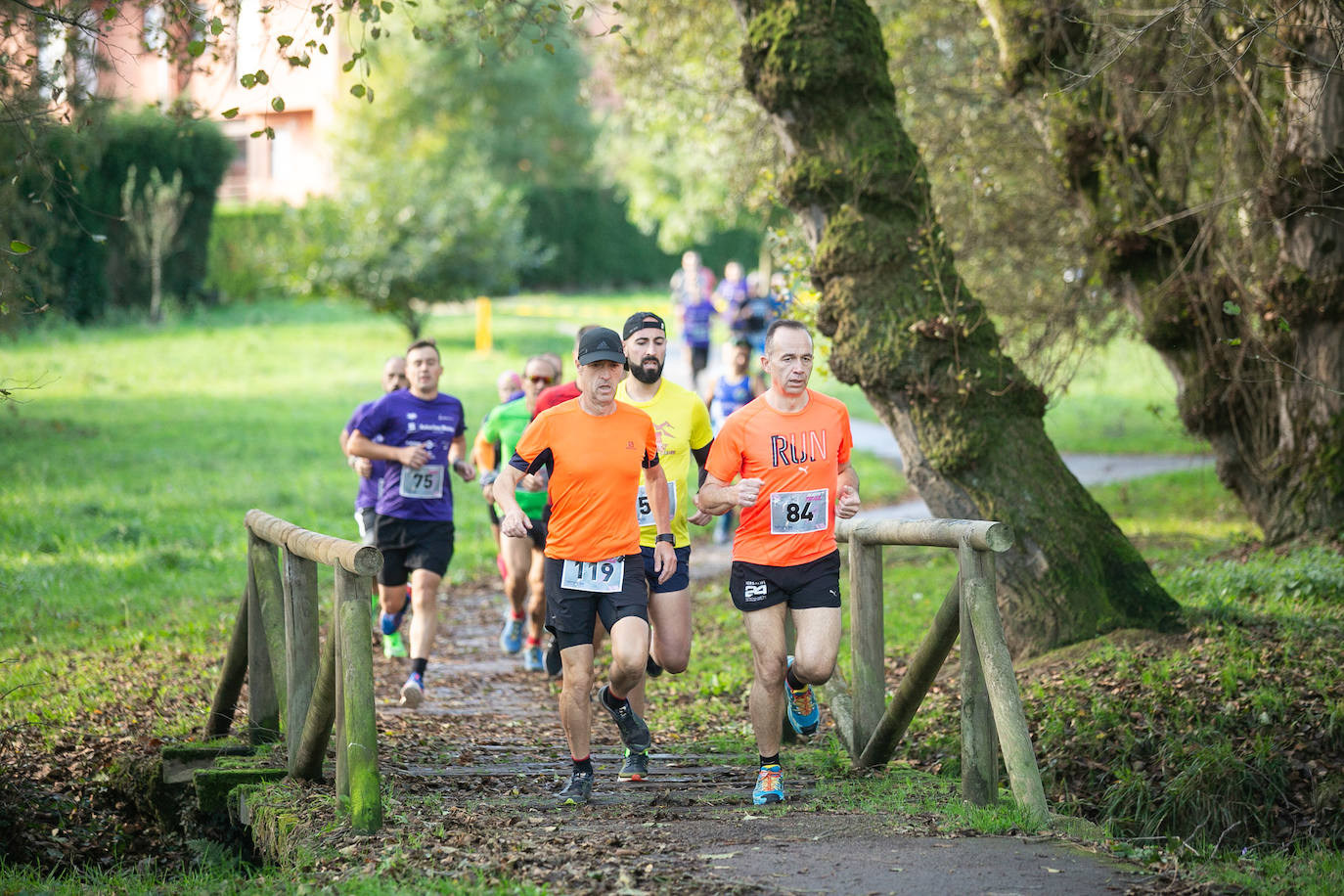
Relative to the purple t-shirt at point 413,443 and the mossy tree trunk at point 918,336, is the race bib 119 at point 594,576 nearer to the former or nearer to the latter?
the purple t-shirt at point 413,443

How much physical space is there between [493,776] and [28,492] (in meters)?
10.4

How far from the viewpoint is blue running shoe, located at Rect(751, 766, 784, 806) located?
19.4 feet

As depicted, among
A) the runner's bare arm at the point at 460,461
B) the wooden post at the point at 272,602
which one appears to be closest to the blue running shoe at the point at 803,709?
the wooden post at the point at 272,602

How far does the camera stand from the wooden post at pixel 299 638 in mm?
6176

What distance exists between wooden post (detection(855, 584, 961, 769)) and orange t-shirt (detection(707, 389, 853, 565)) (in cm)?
61

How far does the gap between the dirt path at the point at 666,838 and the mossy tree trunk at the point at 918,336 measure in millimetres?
2438

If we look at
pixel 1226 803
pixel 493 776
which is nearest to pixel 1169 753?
pixel 1226 803

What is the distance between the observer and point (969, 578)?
5652mm

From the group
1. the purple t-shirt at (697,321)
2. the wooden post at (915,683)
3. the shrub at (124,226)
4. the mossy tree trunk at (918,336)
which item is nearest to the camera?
the wooden post at (915,683)

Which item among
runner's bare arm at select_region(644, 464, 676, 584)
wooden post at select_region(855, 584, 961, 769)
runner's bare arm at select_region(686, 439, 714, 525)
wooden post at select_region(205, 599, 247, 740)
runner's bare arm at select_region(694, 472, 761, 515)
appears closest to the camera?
runner's bare arm at select_region(694, 472, 761, 515)

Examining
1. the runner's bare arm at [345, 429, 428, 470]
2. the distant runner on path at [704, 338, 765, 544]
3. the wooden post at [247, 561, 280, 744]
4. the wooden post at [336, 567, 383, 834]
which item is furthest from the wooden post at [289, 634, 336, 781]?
the distant runner on path at [704, 338, 765, 544]

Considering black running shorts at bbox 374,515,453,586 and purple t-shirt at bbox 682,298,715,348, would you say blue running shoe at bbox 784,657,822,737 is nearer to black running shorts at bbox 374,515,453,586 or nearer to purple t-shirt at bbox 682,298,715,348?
black running shorts at bbox 374,515,453,586

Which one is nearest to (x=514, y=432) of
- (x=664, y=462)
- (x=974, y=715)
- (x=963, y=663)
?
(x=664, y=462)

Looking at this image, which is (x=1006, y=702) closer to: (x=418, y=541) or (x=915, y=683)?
(x=915, y=683)
